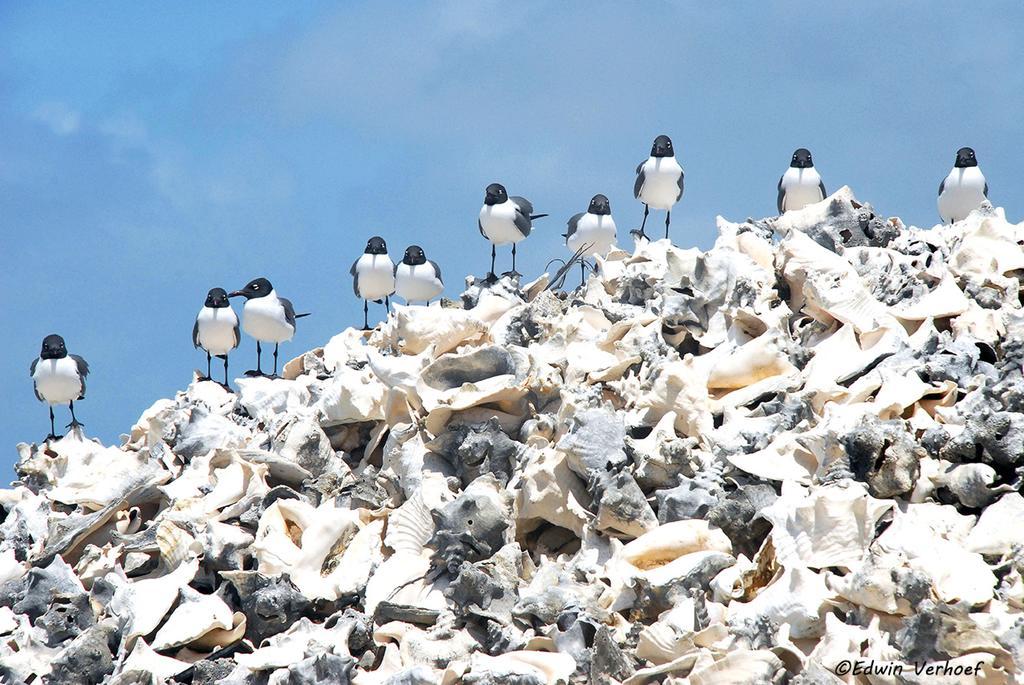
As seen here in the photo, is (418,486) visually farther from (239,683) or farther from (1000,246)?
(1000,246)

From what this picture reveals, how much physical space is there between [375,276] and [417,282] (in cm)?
102

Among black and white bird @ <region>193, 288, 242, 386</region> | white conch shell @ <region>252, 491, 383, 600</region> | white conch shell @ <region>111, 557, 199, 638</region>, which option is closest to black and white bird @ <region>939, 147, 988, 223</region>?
black and white bird @ <region>193, 288, 242, 386</region>

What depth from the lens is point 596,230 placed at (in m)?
19.4

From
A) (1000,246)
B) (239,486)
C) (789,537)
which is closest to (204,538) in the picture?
(239,486)

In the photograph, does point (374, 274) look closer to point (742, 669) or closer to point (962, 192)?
point (962, 192)

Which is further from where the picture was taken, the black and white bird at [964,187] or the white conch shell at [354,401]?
the black and white bird at [964,187]

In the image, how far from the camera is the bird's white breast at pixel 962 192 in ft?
62.0

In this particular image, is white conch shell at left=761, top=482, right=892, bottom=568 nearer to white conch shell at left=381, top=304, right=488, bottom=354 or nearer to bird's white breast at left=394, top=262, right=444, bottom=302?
white conch shell at left=381, top=304, right=488, bottom=354

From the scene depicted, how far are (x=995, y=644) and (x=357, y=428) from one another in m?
6.47

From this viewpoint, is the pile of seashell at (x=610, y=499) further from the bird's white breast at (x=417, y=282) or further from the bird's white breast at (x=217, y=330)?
the bird's white breast at (x=417, y=282)

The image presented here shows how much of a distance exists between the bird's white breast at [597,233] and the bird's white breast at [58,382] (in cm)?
620

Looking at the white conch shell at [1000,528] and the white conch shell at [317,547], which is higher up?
the white conch shell at [317,547]

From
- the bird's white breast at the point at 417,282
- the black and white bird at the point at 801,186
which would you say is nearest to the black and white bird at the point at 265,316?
the bird's white breast at the point at 417,282

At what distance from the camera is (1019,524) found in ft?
32.2
